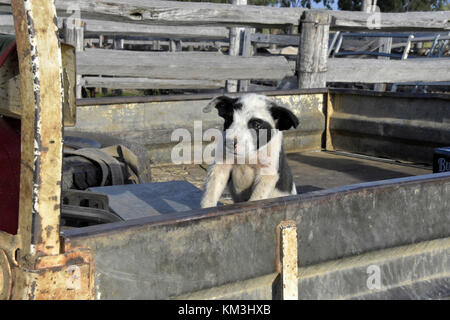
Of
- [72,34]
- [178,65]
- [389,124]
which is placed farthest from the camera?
[72,34]

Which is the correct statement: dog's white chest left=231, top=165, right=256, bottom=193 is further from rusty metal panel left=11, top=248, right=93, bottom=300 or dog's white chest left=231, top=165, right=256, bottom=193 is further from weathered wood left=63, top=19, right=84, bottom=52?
weathered wood left=63, top=19, right=84, bottom=52

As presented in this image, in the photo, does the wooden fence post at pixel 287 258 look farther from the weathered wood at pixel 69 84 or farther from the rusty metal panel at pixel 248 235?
the weathered wood at pixel 69 84

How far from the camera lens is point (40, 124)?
1690 mm

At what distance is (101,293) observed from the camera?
6.09ft

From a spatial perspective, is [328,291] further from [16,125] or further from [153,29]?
[153,29]

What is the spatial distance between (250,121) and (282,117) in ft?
0.74

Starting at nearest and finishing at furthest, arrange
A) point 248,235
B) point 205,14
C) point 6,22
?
point 248,235, point 205,14, point 6,22

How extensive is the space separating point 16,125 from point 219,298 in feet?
3.72

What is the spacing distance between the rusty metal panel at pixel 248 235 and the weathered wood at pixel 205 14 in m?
4.67

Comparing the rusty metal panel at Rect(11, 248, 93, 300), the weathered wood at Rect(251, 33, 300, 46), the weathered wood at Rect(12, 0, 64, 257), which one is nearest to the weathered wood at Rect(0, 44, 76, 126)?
the weathered wood at Rect(12, 0, 64, 257)

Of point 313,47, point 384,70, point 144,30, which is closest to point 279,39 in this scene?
point 144,30

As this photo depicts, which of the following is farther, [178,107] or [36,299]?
[178,107]

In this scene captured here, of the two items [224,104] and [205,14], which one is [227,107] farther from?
[205,14]
